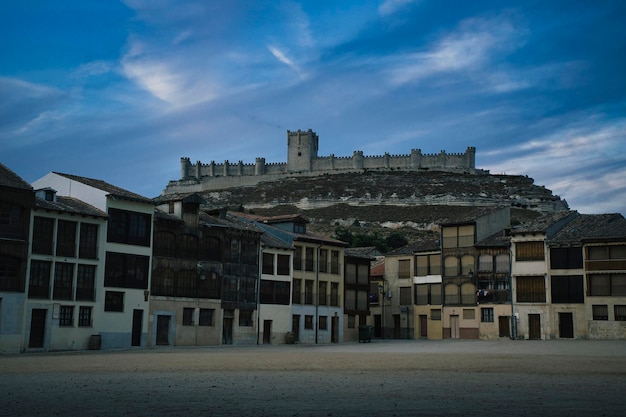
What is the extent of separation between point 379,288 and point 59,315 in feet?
116

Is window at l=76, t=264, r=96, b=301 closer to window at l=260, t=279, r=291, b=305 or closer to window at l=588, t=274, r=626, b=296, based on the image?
window at l=260, t=279, r=291, b=305

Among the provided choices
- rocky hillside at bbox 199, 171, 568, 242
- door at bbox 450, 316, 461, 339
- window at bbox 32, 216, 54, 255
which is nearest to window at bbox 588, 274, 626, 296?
door at bbox 450, 316, 461, 339

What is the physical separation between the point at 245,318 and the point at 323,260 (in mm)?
9782

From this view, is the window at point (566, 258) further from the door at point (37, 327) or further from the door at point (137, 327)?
the door at point (37, 327)

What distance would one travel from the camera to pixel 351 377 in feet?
70.0

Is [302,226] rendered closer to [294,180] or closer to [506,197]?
[506,197]

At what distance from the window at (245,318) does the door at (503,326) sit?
19970 millimetres

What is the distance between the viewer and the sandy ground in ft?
45.4

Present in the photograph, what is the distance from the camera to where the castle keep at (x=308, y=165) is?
18050cm

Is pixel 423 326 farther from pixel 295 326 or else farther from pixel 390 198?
pixel 390 198

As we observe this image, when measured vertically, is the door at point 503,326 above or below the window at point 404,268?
below

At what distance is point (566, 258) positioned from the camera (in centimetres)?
5816

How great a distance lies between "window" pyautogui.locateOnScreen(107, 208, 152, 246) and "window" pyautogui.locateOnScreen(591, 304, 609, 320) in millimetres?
31489

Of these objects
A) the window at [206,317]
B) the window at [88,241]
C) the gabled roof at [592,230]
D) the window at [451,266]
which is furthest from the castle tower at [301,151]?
the window at [88,241]
